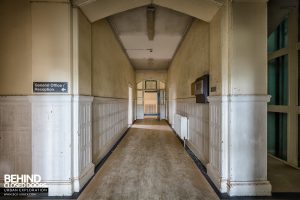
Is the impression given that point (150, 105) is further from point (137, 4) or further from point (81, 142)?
point (81, 142)

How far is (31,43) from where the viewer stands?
292 centimetres

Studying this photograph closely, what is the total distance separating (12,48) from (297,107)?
5.04 metres

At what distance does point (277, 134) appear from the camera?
455cm

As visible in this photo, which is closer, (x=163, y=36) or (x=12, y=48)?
(x=12, y=48)

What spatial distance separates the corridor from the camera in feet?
9.32

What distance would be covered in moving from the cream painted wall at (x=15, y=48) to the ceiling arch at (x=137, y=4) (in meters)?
0.89

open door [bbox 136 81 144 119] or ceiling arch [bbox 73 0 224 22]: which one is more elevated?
ceiling arch [bbox 73 0 224 22]

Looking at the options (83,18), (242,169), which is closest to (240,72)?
(242,169)

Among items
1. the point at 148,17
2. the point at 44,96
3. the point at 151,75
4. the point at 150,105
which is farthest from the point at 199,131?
the point at 150,105

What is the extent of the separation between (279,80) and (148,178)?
3590mm

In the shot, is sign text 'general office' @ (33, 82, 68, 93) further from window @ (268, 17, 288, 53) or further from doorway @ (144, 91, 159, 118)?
doorway @ (144, 91, 159, 118)

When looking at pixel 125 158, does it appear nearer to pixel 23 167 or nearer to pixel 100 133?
pixel 100 133

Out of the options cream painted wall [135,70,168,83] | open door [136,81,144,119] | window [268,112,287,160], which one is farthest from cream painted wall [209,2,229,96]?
open door [136,81,144,119]

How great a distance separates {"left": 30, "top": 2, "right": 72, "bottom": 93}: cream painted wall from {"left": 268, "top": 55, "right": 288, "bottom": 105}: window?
431 cm
